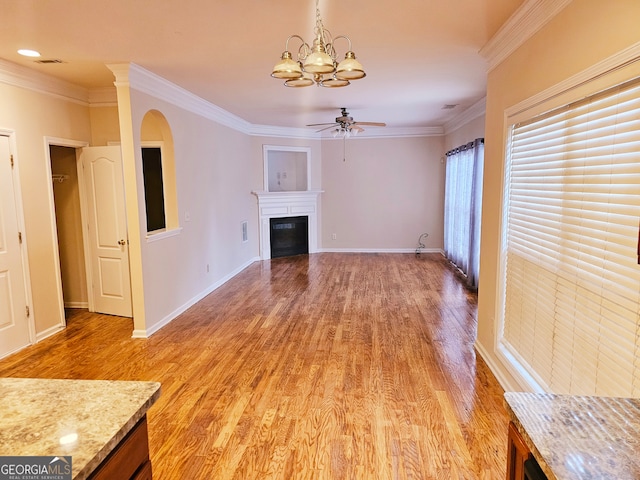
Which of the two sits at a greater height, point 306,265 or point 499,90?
point 499,90

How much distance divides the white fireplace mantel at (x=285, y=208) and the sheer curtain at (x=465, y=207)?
280 cm

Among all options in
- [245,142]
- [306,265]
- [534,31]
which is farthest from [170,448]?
[245,142]

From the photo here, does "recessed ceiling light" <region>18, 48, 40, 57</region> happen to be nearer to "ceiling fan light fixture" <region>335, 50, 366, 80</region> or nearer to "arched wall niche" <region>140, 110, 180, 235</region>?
"arched wall niche" <region>140, 110, 180, 235</region>

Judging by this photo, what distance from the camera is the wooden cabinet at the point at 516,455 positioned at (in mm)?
1132

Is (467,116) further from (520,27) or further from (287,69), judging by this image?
(287,69)

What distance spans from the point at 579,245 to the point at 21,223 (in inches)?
179

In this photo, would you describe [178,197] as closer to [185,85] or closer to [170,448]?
[185,85]

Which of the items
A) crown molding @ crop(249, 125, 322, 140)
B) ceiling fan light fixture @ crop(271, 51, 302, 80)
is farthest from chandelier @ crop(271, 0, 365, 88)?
crown molding @ crop(249, 125, 322, 140)

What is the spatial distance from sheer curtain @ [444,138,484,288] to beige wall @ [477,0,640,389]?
5.69 ft

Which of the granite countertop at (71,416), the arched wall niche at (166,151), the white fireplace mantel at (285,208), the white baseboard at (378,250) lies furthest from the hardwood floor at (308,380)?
the white baseboard at (378,250)

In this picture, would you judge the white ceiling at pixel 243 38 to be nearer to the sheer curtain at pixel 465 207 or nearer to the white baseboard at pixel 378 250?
the sheer curtain at pixel 465 207

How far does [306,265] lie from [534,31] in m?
5.57

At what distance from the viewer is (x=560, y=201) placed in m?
2.22

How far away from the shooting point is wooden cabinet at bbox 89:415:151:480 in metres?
1.07
